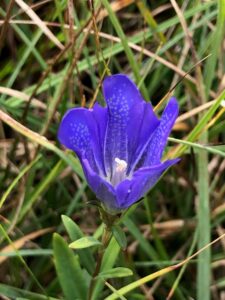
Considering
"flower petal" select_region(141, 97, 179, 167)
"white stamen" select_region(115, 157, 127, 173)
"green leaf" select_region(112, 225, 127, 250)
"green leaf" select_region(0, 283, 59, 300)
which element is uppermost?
"flower petal" select_region(141, 97, 179, 167)

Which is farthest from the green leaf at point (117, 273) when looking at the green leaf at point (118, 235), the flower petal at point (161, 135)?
the flower petal at point (161, 135)

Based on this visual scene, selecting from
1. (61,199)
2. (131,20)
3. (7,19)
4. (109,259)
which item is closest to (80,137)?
(109,259)

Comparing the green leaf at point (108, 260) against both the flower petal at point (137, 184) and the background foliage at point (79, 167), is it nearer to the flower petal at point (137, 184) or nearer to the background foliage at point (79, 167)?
the background foliage at point (79, 167)

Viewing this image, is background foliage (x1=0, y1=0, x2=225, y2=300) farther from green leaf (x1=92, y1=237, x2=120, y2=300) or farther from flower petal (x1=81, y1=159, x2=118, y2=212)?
flower petal (x1=81, y1=159, x2=118, y2=212)

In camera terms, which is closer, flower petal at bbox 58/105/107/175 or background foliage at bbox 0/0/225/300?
flower petal at bbox 58/105/107/175

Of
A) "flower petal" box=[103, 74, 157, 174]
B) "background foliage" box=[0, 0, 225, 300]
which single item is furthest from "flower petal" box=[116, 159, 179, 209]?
"background foliage" box=[0, 0, 225, 300]

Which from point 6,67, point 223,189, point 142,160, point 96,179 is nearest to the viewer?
point 96,179

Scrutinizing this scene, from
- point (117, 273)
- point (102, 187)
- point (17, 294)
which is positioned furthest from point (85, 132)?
point (17, 294)

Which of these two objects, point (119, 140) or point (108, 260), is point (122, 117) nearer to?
point (119, 140)

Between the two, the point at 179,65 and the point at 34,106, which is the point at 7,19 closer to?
the point at 34,106
